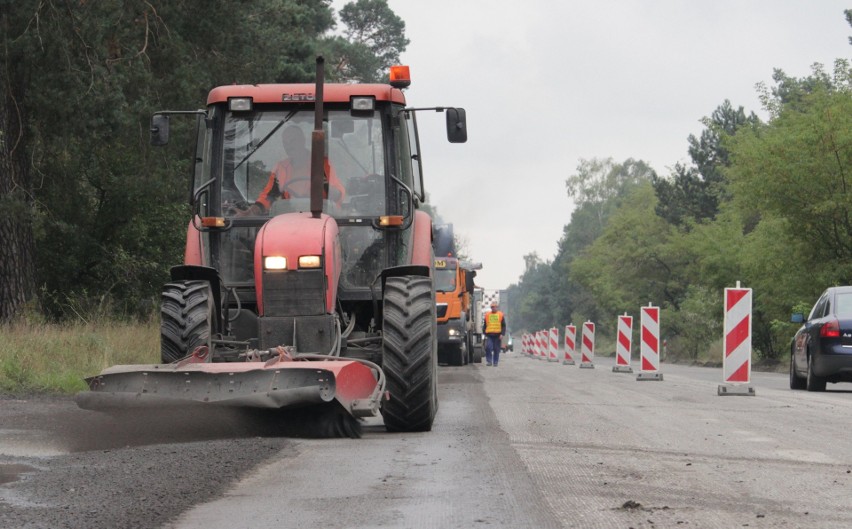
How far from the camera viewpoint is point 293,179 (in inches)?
447

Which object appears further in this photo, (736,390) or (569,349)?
(569,349)

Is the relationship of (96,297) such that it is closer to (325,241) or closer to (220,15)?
(220,15)

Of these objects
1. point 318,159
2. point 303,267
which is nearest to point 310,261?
point 303,267

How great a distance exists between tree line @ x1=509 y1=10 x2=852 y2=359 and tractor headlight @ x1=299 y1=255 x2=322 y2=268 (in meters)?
26.3

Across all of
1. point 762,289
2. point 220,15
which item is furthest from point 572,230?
point 220,15

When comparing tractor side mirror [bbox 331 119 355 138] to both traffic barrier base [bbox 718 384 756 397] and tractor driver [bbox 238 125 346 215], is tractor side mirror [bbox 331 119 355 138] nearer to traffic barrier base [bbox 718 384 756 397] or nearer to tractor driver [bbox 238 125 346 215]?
tractor driver [bbox 238 125 346 215]

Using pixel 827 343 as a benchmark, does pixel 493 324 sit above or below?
above

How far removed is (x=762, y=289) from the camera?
4050cm

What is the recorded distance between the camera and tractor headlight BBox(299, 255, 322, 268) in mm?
10117

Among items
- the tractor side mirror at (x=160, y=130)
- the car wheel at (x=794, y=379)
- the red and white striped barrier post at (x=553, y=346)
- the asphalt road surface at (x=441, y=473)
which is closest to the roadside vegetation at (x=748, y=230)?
the red and white striped barrier post at (x=553, y=346)

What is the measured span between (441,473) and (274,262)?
3262mm

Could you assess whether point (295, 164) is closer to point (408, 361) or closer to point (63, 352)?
point (408, 361)

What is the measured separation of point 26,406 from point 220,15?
17653mm

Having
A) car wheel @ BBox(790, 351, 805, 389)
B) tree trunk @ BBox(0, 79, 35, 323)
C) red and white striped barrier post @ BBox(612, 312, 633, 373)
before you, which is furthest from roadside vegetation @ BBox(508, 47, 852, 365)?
tree trunk @ BBox(0, 79, 35, 323)
